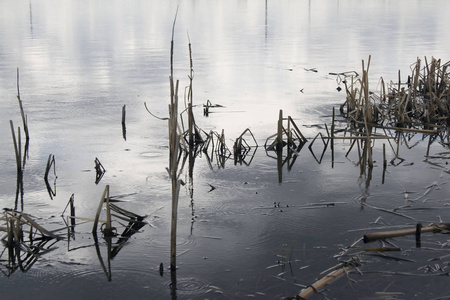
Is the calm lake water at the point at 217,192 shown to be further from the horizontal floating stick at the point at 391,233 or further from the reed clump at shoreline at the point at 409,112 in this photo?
the reed clump at shoreline at the point at 409,112

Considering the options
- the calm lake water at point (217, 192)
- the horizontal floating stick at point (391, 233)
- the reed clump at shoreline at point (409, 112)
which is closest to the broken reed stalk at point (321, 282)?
the calm lake water at point (217, 192)

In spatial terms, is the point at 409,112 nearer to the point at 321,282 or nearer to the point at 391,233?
the point at 391,233

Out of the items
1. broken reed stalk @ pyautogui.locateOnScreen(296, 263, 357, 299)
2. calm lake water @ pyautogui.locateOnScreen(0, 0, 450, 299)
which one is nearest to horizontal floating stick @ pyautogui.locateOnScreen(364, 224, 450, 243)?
calm lake water @ pyautogui.locateOnScreen(0, 0, 450, 299)

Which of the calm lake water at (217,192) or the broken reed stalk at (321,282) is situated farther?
the calm lake water at (217,192)

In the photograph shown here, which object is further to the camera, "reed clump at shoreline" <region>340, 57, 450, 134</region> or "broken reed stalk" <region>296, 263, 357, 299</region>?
"reed clump at shoreline" <region>340, 57, 450, 134</region>

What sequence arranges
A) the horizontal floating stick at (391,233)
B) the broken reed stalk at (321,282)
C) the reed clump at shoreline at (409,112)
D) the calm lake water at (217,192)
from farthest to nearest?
1. the reed clump at shoreline at (409,112)
2. the horizontal floating stick at (391,233)
3. the calm lake water at (217,192)
4. the broken reed stalk at (321,282)

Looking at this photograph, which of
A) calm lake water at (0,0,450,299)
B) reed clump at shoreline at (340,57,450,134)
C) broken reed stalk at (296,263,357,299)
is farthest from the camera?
reed clump at shoreline at (340,57,450,134)

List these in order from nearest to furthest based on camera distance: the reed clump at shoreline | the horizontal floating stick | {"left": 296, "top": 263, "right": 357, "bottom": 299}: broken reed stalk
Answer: {"left": 296, "top": 263, "right": 357, "bottom": 299}: broken reed stalk → the horizontal floating stick → the reed clump at shoreline

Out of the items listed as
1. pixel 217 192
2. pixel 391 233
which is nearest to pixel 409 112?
pixel 217 192

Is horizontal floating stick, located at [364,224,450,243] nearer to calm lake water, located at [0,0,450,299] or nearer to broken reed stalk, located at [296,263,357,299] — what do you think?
calm lake water, located at [0,0,450,299]

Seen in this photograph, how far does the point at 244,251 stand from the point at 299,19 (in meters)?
30.3

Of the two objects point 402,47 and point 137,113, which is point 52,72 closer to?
point 137,113

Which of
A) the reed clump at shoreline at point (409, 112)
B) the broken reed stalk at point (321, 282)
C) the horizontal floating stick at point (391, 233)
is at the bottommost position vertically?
the broken reed stalk at point (321, 282)

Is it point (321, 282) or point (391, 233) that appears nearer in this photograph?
point (321, 282)
